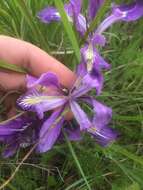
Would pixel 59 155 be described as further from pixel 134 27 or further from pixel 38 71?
pixel 134 27

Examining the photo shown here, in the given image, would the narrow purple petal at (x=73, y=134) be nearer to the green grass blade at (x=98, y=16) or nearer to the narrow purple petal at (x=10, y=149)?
the narrow purple petal at (x=10, y=149)

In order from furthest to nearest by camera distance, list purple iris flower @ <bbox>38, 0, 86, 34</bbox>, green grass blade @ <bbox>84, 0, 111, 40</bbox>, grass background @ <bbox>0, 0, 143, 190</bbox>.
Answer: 1. grass background @ <bbox>0, 0, 143, 190</bbox>
2. purple iris flower @ <bbox>38, 0, 86, 34</bbox>
3. green grass blade @ <bbox>84, 0, 111, 40</bbox>

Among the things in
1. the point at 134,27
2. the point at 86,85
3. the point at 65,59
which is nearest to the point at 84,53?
the point at 86,85

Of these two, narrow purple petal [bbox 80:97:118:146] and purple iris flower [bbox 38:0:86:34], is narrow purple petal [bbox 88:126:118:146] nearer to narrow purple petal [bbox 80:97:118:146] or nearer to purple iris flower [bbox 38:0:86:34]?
narrow purple petal [bbox 80:97:118:146]

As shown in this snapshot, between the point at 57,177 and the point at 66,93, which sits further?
the point at 57,177

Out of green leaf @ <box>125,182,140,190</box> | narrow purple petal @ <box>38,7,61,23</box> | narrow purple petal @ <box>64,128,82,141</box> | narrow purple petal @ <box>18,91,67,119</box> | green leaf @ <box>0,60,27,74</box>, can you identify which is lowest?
green leaf @ <box>125,182,140,190</box>

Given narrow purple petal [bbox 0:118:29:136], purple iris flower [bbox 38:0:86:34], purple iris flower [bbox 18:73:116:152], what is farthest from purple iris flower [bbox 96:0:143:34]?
narrow purple petal [bbox 0:118:29:136]
